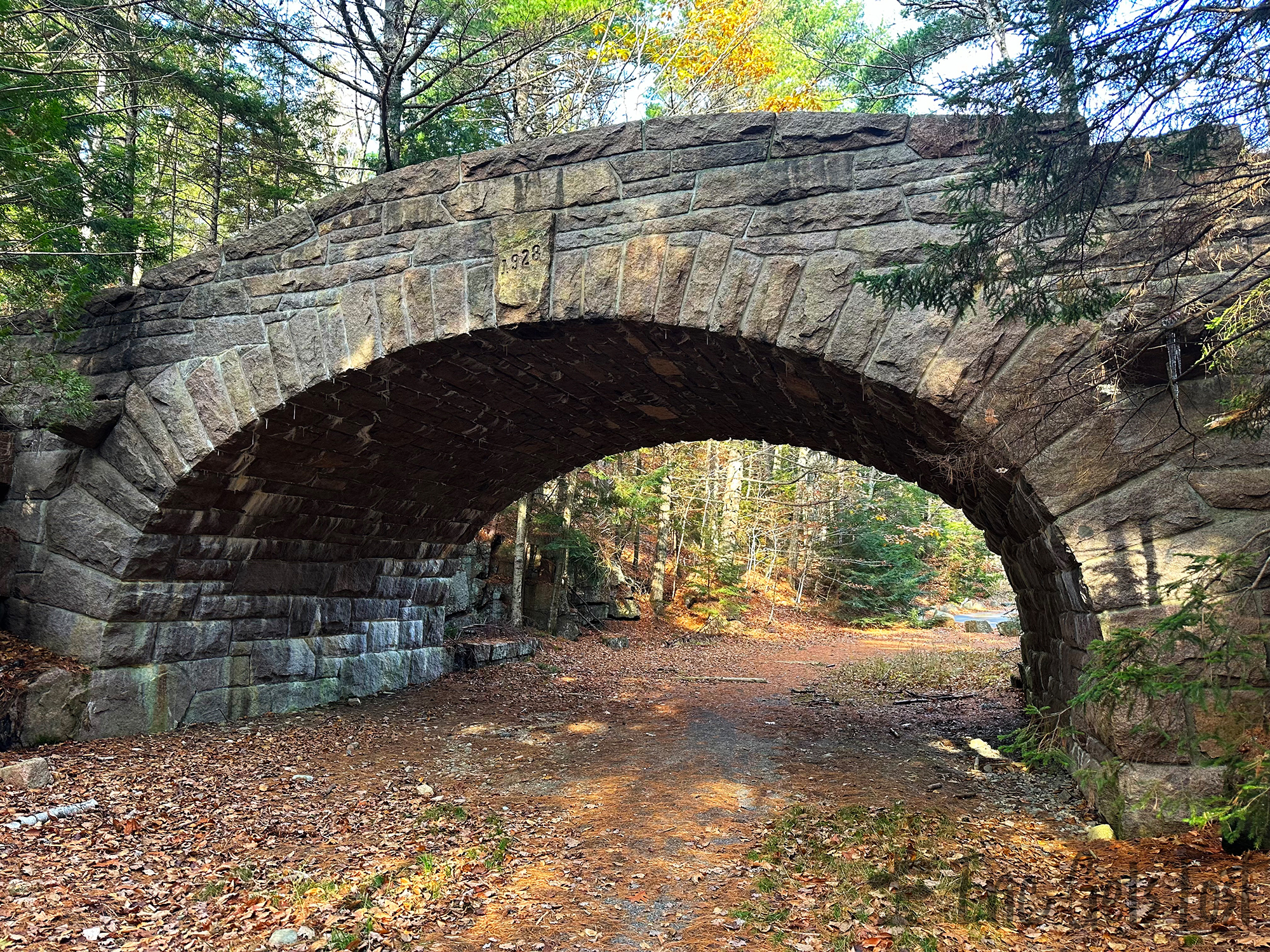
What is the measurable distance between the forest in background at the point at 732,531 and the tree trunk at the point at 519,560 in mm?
290

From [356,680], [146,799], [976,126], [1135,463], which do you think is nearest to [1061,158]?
[976,126]

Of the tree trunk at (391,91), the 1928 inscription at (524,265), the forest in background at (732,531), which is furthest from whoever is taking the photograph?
the forest in background at (732,531)

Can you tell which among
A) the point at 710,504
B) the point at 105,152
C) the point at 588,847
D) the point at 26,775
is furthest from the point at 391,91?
the point at 710,504

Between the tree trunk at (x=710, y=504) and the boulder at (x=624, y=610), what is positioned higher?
the tree trunk at (x=710, y=504)

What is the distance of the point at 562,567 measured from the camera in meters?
14.2

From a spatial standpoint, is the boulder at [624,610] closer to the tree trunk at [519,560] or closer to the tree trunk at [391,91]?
the tree trunk at [519,560]

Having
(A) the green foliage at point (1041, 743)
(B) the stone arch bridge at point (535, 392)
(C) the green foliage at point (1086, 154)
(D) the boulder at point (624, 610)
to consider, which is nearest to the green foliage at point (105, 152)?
(B) the stone arch bridge at point (535, 392)

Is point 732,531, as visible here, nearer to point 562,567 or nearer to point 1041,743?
point 562,567

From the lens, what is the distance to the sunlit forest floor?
3115 millimetres

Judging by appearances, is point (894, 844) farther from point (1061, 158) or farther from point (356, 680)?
point (356, 680)

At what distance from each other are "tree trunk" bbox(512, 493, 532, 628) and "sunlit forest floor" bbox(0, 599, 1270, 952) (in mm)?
5678

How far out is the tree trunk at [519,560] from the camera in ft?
42.7

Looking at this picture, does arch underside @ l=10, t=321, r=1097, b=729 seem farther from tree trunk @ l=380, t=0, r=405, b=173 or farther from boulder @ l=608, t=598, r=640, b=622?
boulder @ l=608, t=598, r=640, b=622

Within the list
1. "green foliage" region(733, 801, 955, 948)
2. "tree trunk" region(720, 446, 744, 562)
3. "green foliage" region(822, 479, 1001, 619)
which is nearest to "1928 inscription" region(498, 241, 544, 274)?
"green foliage" region(733, 801, 955, 948)
